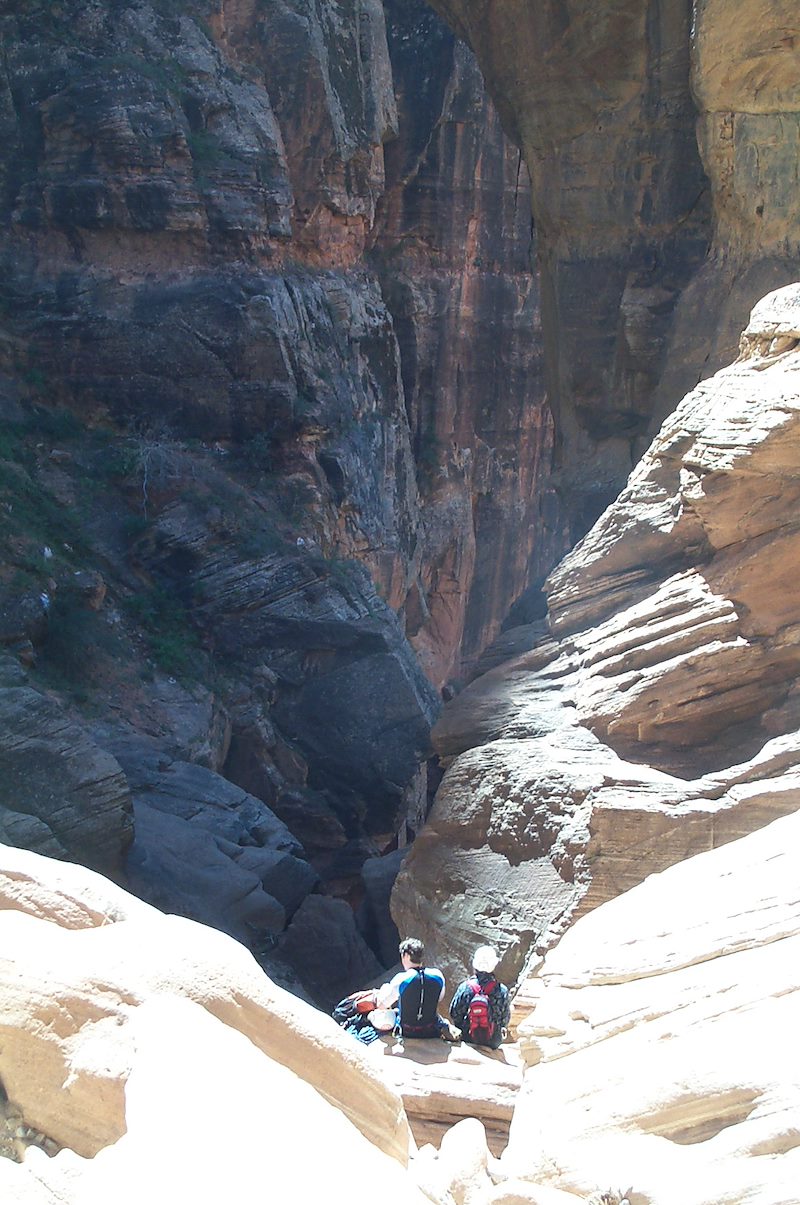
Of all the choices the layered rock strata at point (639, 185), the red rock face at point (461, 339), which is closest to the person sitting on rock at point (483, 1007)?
the layered rock strata at point (639, 185)

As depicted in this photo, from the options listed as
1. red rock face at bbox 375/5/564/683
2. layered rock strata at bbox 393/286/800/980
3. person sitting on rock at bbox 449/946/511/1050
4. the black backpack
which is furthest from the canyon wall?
the black backpack

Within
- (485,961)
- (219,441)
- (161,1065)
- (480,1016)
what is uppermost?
(161,1065)

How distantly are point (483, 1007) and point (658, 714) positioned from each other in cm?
233

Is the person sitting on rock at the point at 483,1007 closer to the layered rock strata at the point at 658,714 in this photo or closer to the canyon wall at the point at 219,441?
the layered rock strata at the point at 658,714

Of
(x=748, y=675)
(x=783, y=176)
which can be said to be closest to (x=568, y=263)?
(x=783, y=176)

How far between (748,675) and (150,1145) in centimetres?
551

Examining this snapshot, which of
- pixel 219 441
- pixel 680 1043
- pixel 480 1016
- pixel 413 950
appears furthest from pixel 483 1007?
pixel 219 441

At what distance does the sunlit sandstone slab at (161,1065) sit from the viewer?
11.7 ft

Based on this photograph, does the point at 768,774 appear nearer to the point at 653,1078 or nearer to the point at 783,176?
the point at 653,1078

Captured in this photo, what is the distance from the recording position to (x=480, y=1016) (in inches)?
279

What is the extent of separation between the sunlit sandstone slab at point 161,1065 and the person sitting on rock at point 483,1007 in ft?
7.84

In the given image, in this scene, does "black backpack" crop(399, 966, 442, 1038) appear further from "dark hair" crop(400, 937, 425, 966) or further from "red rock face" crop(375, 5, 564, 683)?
"red rock face" crop(375, 5, 564, 683)

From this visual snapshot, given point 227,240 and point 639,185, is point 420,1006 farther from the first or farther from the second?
point 227,240

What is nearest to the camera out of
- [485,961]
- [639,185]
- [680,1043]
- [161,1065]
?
[161,1065]
